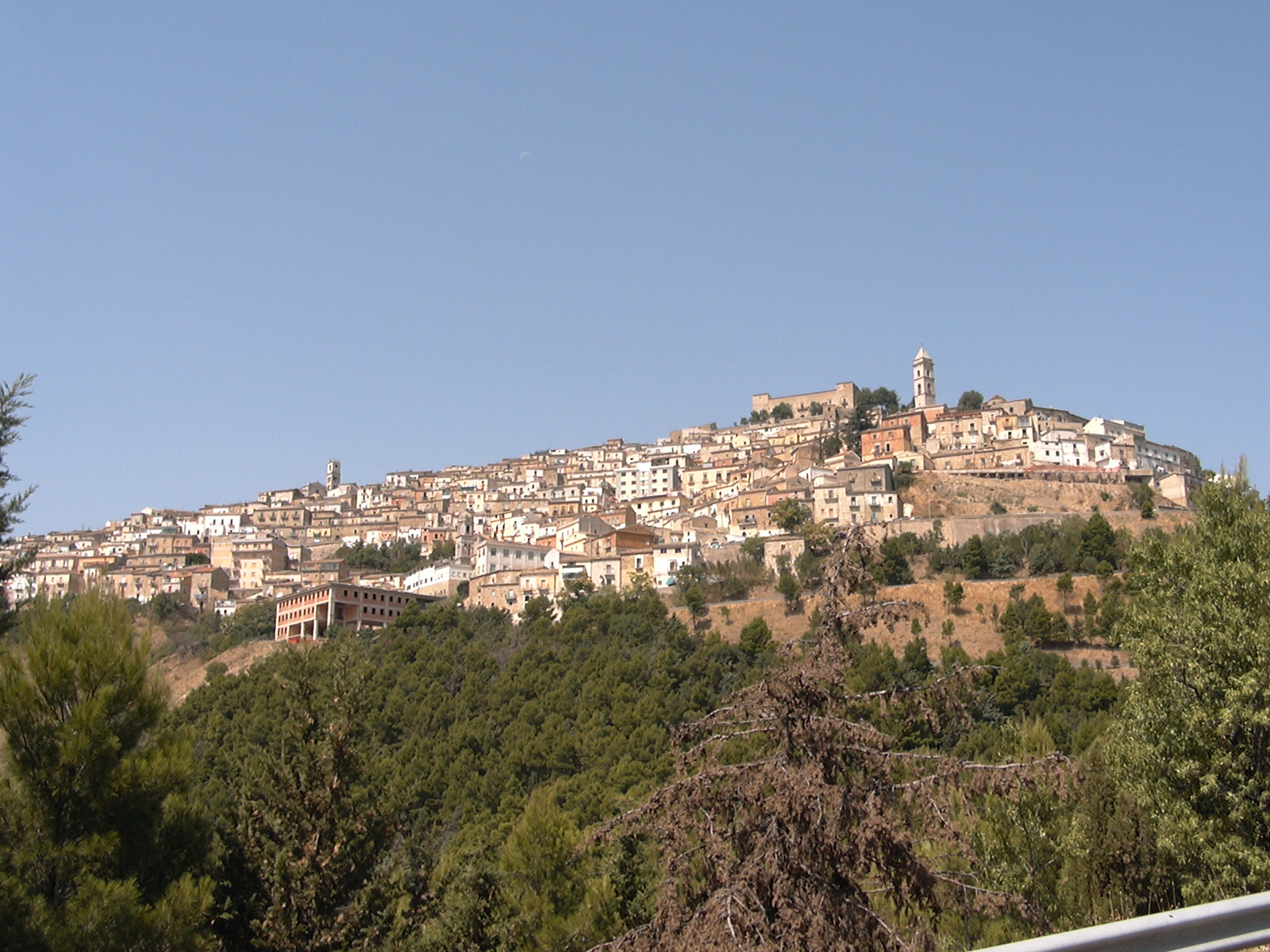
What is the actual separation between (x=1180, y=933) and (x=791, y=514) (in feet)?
217

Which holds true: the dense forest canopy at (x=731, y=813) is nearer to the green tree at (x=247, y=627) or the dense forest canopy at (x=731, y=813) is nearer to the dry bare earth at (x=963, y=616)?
the dry bare earth at (x=963, y=616)

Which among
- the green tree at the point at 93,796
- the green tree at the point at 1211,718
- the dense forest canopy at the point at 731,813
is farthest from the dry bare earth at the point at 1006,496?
the green tree at the point at 93,796

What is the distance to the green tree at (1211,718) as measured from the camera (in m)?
13.2

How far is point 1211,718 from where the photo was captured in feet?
44.7

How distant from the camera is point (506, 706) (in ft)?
169

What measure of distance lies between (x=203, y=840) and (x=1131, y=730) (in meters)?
11.6

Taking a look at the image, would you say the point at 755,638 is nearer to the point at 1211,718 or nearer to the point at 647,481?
the point at 1211,718

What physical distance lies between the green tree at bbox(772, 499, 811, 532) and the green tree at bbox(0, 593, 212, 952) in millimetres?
60339

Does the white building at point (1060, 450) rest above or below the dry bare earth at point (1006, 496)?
above

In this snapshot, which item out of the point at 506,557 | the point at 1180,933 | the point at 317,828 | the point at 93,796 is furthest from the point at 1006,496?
the point at 1180,933

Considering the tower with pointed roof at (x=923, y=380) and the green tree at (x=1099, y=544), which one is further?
the tower with pointed roof at (x=923, y=380)

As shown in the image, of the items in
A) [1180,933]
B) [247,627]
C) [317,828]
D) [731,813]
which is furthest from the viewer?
[247,627]

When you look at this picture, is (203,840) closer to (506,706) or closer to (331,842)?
(331,842)

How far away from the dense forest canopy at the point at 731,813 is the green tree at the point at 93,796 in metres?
0.02
